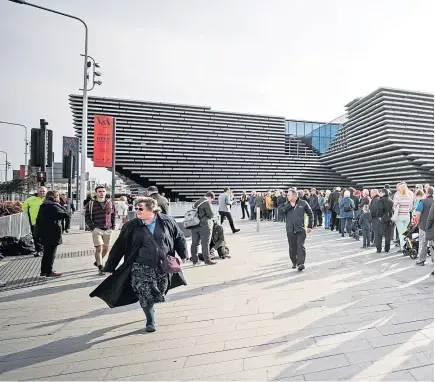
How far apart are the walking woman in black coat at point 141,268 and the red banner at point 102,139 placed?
983 cm

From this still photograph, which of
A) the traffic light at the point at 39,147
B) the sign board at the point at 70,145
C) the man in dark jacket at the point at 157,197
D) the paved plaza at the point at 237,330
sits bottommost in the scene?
the paved plaza at the point at 237,330

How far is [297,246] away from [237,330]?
9.63ft

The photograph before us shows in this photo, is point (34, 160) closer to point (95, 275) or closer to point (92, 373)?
point (95, 275)

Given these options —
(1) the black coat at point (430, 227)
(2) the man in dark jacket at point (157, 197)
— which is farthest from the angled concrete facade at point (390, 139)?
(2) the man in dark jacket at point (157, 197)

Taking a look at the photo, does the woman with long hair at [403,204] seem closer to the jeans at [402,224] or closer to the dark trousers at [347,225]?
the jeans at [402,224]

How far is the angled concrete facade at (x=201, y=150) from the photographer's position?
24688 millimetres

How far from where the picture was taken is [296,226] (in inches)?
226

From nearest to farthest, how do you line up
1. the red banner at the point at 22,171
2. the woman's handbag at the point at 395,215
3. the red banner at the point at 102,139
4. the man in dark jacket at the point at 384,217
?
the woman's handbag at the point at 395,215
the man in dark jacket at the point at 384,217
the red banner at the point at 102,139
the red banner at the point at 22,171

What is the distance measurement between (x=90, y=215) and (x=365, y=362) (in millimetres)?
4728

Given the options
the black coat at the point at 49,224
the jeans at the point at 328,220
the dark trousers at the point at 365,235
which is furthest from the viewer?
the jeans at the point at 328,220

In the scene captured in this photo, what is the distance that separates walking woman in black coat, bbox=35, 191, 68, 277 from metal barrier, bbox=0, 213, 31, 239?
133 inches

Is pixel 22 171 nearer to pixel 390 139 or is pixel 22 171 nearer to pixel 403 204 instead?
pixel 403 204

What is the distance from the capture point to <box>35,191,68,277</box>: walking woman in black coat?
5.46 metres

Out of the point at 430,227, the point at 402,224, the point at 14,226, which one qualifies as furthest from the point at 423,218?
the point at 14,226
